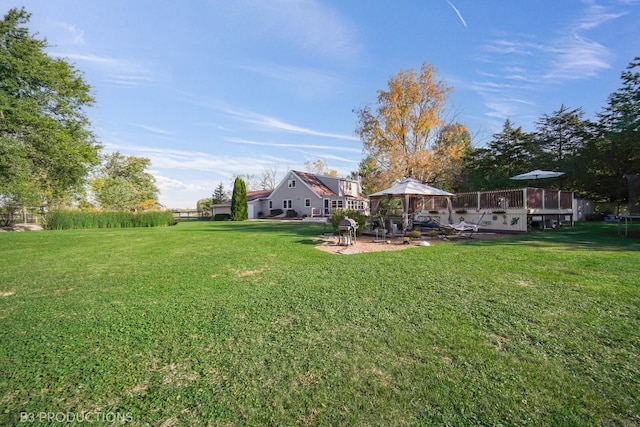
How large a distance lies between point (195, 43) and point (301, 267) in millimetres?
11688

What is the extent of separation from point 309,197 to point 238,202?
26.5 feet

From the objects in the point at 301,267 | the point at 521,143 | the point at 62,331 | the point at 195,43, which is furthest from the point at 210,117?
the point at 521,143

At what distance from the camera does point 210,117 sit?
675 inches

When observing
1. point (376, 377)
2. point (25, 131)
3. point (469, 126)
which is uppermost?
point (469, 126)

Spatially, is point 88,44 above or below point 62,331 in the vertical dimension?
above

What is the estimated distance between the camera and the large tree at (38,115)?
15664 millimetres

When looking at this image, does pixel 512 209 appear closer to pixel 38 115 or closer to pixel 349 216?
pixel 349 216

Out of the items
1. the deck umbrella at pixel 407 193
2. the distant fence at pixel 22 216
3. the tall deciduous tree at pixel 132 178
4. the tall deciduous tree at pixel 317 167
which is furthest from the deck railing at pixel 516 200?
the tall deciduous tree at pixel 317 167

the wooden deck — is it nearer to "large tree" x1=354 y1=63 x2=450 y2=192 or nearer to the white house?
"large tree" x1=354 y1=63 x2=450 y2=192

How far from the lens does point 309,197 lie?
32344mm

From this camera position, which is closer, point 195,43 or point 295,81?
point 195,43

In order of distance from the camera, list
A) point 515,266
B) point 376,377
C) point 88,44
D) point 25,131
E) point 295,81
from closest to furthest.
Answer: point 376,377 < point 515,266 < point 88,44 < point 295,81 < point 25,131

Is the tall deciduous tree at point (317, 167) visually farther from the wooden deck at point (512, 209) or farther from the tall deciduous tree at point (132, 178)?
the wooden deck at point (512, 209)

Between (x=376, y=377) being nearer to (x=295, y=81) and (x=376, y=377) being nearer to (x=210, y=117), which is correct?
(x=295, y=81)
